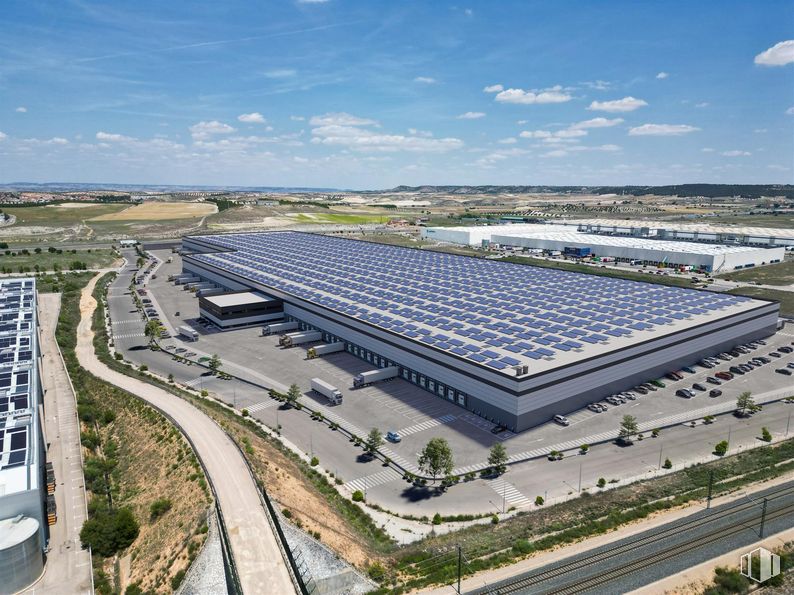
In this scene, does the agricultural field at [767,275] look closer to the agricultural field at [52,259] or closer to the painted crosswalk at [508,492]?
the painted crosswalk at [508,492]

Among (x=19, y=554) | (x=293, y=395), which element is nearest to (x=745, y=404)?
(x=293, y=395)

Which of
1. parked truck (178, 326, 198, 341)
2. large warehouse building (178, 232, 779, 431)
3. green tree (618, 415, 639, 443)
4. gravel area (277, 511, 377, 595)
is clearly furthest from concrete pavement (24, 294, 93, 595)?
green tree (618, 415, 639, 443)

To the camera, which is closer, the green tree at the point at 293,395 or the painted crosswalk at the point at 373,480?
the painted crosswalk at the point at 373,480

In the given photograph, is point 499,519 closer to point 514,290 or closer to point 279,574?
point 279,574

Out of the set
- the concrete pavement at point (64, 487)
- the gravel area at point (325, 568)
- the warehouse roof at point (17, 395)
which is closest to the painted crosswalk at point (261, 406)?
the concrete pavement at point (64, 487)

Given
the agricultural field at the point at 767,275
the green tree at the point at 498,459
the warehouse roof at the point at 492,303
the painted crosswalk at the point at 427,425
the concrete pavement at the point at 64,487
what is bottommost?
the concrete pavement at the point at 64,487

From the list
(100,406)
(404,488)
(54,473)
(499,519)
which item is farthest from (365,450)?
(100,406)

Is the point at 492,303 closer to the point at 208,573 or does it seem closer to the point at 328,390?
the point at 328,390
